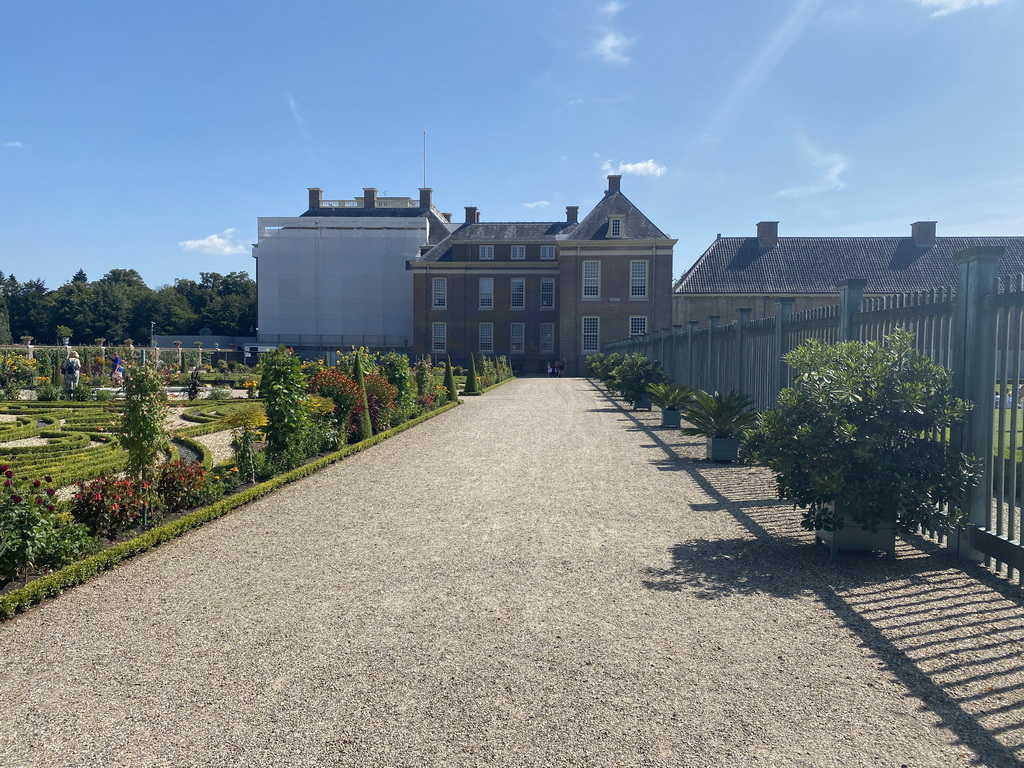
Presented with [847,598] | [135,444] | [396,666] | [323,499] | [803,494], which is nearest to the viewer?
[396,666]

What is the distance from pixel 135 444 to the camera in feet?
20.8

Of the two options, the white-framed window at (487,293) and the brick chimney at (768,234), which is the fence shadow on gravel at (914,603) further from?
the white-framed window at (487,293)

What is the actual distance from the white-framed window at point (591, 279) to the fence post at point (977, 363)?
47.5m

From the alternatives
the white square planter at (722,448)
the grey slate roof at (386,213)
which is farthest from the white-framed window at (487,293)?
the white square planter at (722,448)

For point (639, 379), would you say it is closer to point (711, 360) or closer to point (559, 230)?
point (711, 360)

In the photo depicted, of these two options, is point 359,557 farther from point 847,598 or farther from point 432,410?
point 432,410

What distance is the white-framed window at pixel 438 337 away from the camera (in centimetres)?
5778

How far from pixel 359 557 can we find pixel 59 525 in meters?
2.10

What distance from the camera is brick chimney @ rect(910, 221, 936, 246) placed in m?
49.5

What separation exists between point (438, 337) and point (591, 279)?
1294cm

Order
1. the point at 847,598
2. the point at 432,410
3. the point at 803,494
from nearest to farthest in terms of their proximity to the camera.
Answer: the point at 847,598 → the point at 803,494 → the point at 432,410

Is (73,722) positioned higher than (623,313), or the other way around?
(623,313)

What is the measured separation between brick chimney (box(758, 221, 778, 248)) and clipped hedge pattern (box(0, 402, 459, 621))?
45493 mm

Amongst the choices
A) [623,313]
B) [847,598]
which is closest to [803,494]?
[847,598]
